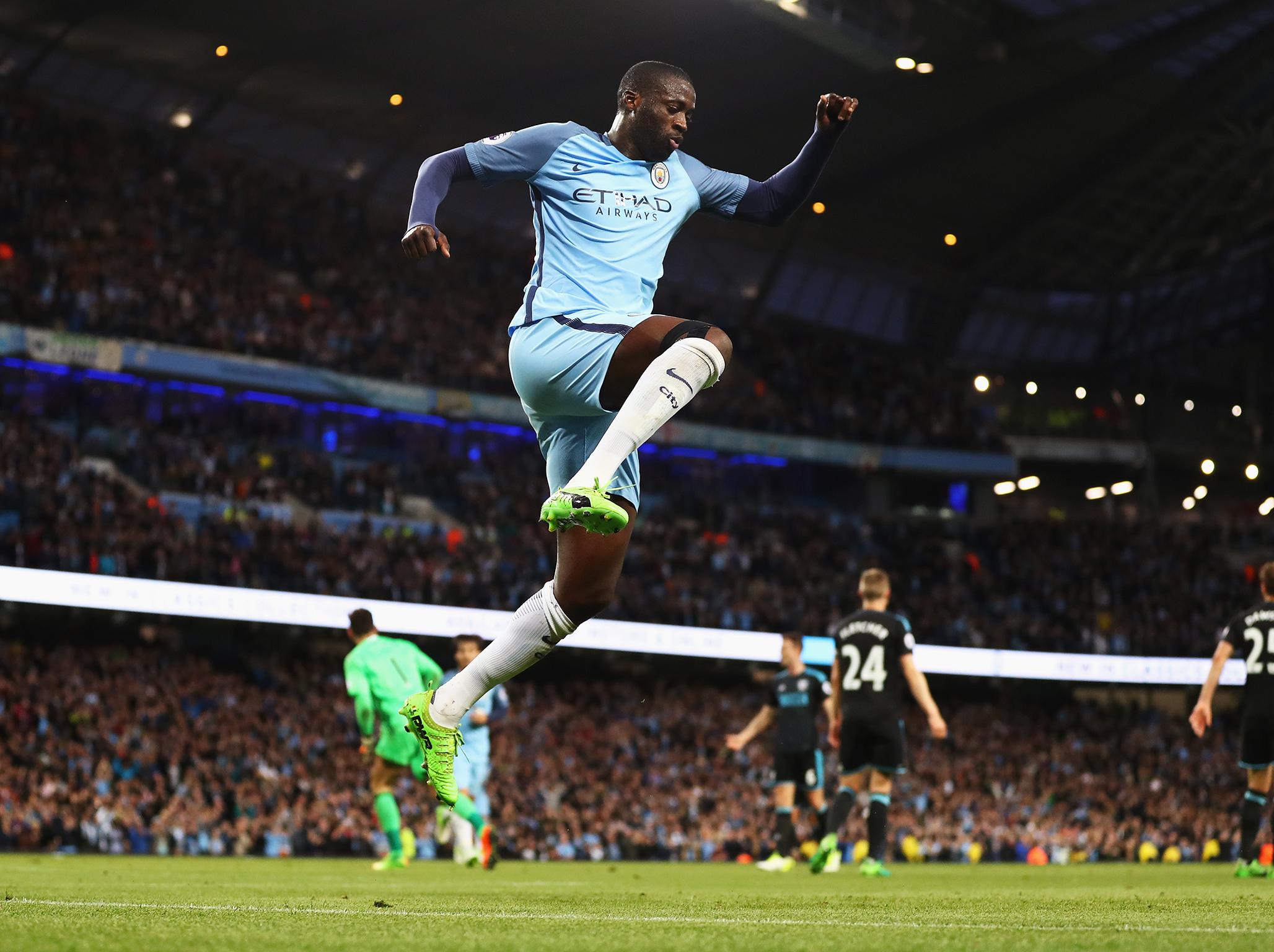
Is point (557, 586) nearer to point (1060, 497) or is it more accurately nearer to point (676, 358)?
point (676, 358)

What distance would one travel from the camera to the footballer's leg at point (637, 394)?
4.79 metres

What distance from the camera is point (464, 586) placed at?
1110 inches

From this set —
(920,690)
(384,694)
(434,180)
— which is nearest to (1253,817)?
(920,690)

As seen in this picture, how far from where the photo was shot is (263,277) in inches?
1321

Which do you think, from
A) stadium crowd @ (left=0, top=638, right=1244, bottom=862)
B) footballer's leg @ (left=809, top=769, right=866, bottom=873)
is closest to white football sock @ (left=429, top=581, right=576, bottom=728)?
footballer's leg @ (left=809, top=769, right=866, bottom=873)

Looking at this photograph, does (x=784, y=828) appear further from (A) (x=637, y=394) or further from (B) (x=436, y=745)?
(A) (x=637, y=394)

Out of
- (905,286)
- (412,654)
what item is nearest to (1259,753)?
(412,654)

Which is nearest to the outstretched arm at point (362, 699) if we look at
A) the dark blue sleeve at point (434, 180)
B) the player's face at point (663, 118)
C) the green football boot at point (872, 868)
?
the green football boot at point (872, 868)

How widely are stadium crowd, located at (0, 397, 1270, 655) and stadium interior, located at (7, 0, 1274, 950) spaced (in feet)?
0.42

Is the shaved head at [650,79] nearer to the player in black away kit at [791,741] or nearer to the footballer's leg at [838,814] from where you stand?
the footballer's leg at [838,814]

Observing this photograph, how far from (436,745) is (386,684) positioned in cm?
612

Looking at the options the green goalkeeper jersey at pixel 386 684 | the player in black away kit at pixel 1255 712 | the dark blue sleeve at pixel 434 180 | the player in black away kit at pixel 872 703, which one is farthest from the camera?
the green goalkeeper jersey at pixel 386 684

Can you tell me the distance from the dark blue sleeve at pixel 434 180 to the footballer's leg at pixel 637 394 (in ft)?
2.74

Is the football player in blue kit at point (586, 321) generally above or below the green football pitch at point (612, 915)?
above
